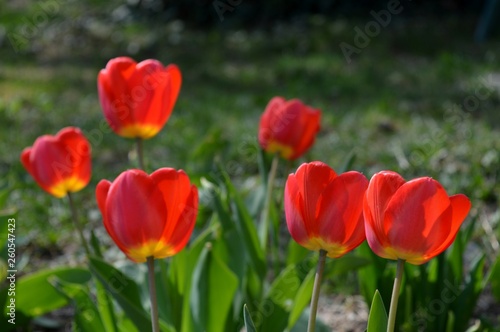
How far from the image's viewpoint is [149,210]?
1.25 metres

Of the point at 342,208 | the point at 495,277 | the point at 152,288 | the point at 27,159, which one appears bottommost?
the point at 495,277

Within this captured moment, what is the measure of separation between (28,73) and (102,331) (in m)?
4.55

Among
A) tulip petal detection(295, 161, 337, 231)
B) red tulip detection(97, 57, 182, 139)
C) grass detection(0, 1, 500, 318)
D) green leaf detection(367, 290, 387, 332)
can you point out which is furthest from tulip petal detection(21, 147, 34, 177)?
green leaf detection(367, 290, 387, 332)

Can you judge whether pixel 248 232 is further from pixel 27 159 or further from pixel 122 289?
pixel 27 159

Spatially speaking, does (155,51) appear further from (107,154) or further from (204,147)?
(204,147)

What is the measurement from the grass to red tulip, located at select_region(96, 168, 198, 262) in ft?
2.81

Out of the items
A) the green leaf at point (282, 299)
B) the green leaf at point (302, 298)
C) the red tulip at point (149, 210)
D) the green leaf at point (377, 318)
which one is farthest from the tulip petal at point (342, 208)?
the green leaf at point (282, 299)

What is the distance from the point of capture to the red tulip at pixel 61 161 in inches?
68.2

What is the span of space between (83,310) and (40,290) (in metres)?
0.32

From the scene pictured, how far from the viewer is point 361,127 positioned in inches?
163

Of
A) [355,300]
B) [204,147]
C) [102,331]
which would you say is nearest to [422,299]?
[355,300]

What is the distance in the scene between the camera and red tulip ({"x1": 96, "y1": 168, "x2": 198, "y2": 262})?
1242 mm

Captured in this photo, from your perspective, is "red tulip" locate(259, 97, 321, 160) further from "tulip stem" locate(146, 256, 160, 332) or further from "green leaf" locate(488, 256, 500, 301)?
"tulip stem" locate(146, 256, 160, 332)

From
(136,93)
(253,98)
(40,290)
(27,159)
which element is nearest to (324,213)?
(136,93)
